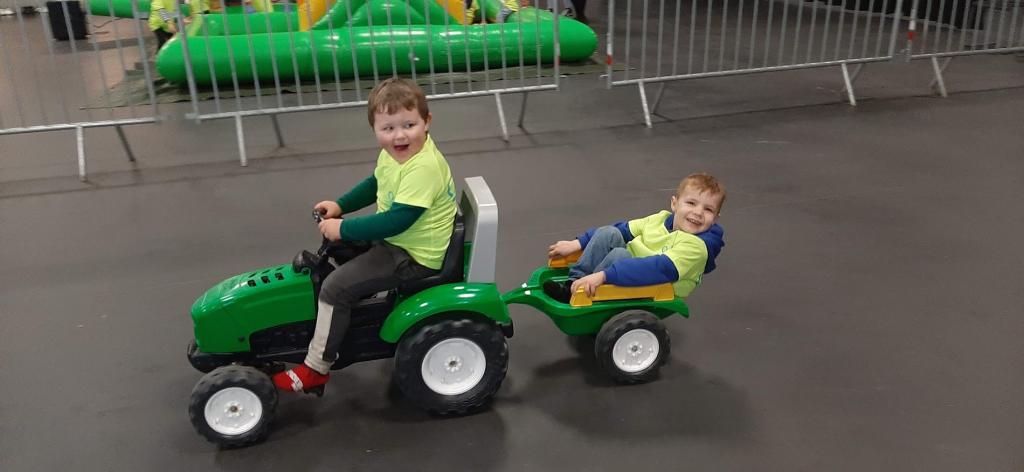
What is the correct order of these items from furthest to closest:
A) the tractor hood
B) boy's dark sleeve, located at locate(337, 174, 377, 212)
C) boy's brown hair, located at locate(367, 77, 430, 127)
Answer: boy's dark sleeve, located at locate(337, 174, 377, 212) < the tractor hood < boy's brown hair, located at locate(367, 77, 430, 127)

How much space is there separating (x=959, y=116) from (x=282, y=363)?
543 cm

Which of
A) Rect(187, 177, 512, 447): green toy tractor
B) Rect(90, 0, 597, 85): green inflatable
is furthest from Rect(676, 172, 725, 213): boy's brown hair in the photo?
Rect(90, 0, 597, 85): green inflatable

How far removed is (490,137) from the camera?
5.64 m

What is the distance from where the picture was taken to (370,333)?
255 centimetres

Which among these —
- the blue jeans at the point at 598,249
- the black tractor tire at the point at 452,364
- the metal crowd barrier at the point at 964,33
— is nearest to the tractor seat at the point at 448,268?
the black tractor tire at the point at 452,364

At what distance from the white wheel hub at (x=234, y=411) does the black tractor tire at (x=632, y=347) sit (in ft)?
3.73

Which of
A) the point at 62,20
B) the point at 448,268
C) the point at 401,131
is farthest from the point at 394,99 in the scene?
the point at 62,20

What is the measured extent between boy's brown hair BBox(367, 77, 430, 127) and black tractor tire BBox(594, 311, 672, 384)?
0.99m

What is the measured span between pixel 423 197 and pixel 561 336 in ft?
3.29

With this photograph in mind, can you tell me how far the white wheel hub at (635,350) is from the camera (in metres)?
2.66

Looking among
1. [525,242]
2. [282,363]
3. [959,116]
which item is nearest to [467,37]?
[525,242]

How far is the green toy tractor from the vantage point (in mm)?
2381

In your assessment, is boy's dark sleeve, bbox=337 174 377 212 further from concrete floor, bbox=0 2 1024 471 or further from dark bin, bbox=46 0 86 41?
dark bin, bbox=46 0 86 41

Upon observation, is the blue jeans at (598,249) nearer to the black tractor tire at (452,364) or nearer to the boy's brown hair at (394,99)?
the black tractor tire at (452,364)
